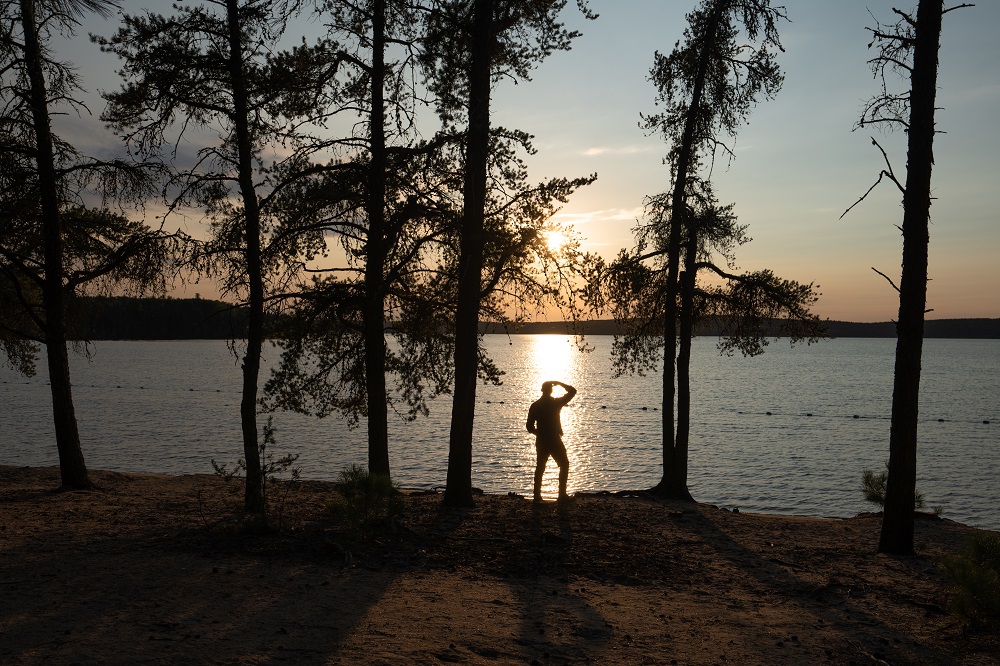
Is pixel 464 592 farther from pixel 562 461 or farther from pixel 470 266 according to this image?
pixel 470 266

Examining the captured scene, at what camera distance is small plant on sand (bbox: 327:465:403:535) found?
9.28 m

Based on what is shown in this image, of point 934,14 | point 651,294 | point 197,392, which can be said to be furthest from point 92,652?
point 197,392

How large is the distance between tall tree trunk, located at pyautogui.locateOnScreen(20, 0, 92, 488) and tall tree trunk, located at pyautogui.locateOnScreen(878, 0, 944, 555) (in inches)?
544

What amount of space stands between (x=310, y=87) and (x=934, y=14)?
9818 mm

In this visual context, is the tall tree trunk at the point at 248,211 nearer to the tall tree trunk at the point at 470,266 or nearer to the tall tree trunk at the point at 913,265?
the tall tree trunk at the point at 470,266

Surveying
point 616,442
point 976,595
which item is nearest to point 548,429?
point 976,595

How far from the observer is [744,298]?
16922 millimetres

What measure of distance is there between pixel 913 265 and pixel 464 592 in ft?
25.5

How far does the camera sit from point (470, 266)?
41.4 ft

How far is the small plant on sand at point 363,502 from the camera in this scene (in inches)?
365

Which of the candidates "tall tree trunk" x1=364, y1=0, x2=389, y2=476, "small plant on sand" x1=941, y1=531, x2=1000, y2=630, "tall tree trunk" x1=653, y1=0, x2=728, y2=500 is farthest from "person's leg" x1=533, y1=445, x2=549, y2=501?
"small plant on sand" x1=941, y1=531, x2=1000, y2=630

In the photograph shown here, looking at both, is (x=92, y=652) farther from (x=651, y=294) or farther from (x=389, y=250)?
(x=651, y=294)

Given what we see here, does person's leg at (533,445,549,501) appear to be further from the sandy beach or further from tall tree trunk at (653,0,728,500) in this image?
tall tree trunk at (653,0,728,500)

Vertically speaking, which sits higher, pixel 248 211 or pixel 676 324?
pixel 248 211
